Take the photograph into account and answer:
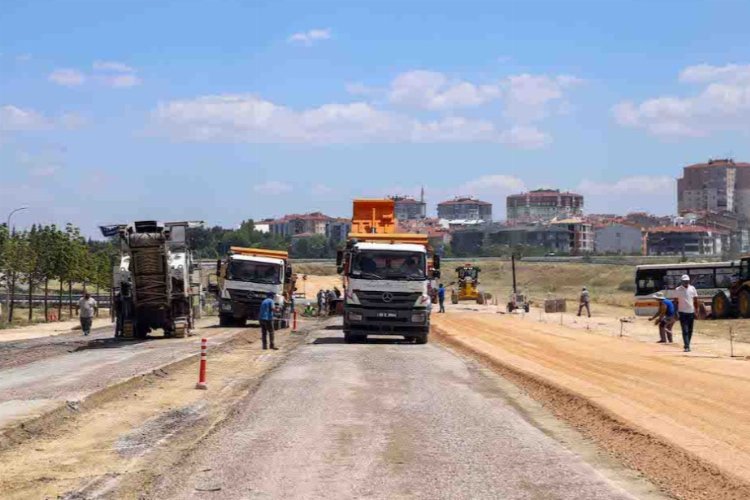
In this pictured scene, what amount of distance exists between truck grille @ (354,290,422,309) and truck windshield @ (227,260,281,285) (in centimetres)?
1164

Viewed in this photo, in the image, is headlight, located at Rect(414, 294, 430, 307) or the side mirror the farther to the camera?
the side mirror

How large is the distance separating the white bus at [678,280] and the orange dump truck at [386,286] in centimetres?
2244

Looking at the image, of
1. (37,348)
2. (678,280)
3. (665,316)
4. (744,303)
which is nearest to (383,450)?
(665,316)

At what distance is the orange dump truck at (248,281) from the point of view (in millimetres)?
40625

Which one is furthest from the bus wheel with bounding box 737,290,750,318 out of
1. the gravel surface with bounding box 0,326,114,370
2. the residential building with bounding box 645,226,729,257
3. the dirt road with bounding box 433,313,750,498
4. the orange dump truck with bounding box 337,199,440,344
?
the residential building with bounding box 645,226,729,257

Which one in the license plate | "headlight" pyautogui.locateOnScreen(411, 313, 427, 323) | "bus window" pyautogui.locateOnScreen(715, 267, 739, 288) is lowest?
"headlight" pyautogui.locateOnScreen(411, 313, 427, 323)

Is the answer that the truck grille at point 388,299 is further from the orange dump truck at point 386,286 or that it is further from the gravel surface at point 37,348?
the gravel surface at point 37,348

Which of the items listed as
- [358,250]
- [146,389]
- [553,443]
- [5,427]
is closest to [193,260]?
[358,250]

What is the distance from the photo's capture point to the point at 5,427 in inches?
527

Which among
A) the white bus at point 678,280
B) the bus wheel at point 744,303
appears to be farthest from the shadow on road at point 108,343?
the white bus at point 678,280

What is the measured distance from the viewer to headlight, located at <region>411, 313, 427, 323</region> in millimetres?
30036

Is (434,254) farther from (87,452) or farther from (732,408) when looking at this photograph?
(87,452)

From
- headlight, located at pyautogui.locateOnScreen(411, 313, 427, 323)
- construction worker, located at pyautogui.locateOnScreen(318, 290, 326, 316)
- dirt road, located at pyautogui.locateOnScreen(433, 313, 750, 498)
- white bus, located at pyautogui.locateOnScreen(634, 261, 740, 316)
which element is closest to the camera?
dirt road, located at pyautogui.locateOnScreen(433, 313, 750, 498)

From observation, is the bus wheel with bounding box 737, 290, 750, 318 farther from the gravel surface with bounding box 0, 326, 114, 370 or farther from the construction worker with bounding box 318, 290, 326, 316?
the gravel surface with bounding box 0, 326, 114, 370
